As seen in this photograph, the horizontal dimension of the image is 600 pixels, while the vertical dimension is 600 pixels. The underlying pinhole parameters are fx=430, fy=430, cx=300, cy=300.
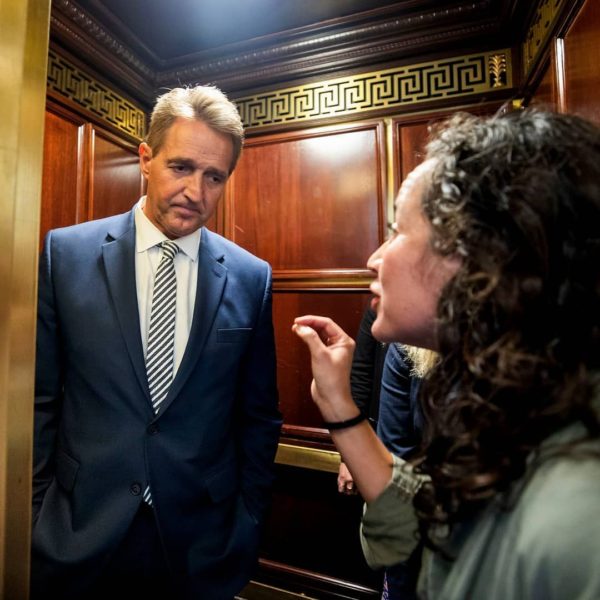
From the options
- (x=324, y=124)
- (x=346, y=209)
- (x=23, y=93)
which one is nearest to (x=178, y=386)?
(x=23, y=93)

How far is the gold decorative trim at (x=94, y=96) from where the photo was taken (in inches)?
79.2

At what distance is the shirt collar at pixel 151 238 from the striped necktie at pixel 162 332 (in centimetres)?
3

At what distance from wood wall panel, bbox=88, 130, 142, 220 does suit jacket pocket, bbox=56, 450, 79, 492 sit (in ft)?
4.77

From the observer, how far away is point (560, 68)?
1.47 m

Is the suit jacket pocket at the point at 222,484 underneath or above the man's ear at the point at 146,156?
underneath

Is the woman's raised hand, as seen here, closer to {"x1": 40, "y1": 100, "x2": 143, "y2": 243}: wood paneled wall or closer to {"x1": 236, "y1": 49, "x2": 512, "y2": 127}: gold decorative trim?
{"x1": 40, "y1": 100, "x2": 143, "y2": 243}: wood paneled wall

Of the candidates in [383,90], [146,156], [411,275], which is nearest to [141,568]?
[411,275]

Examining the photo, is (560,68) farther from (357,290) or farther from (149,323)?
(149,323)

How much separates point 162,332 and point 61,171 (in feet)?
4.61

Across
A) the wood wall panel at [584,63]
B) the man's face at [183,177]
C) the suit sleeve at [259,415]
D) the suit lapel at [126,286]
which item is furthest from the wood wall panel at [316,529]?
the wood wall panel at [584,63]

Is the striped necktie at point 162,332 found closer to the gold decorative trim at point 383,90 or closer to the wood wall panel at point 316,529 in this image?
the wood wall panel at point 316,529

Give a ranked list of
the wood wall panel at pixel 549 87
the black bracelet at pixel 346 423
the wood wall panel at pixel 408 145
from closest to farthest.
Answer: the black bracelet at pixel 346 423 → the wood wall panel at pixel 549 87 → the wood wall panel at pixel 408 145

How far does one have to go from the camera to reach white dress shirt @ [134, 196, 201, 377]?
1155 mm

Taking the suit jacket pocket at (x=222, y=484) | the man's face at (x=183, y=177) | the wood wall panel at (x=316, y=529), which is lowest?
the wood wall panel at (x=316, y=529)
